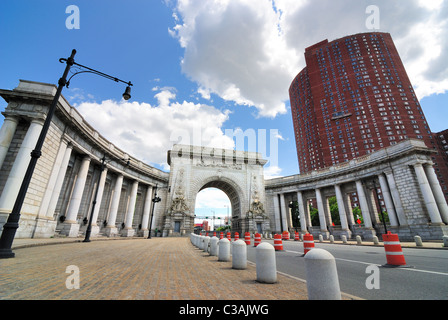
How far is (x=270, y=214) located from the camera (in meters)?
40.4

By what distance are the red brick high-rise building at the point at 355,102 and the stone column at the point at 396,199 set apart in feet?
177

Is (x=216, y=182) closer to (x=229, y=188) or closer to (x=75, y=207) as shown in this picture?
(x=229, y=188)

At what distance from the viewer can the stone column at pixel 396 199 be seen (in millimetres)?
23395

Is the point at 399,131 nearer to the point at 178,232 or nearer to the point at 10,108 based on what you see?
the point at 178,232

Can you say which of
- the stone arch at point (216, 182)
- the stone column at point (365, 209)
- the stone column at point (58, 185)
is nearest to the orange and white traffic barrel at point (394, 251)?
the stone column at point (58, 185)

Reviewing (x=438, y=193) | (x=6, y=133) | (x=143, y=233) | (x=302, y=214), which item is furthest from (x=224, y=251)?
(x=302, y=214)

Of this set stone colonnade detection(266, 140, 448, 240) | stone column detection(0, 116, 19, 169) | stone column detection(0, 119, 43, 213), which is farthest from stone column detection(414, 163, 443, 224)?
stone column detection(0, 116, 19, 169)

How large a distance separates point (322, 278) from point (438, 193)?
29428 mm

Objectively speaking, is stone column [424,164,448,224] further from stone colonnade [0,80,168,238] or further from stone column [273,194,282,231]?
stone colonnade [0,80,168,238]

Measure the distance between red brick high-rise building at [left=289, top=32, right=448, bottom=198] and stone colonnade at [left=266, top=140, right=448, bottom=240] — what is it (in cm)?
4929

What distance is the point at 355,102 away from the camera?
78250mm

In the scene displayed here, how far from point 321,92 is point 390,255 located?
95071mm

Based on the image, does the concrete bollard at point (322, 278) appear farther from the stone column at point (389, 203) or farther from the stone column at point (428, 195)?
the stone column at point (389, 203)

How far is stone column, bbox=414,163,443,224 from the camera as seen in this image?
20.7 meters
